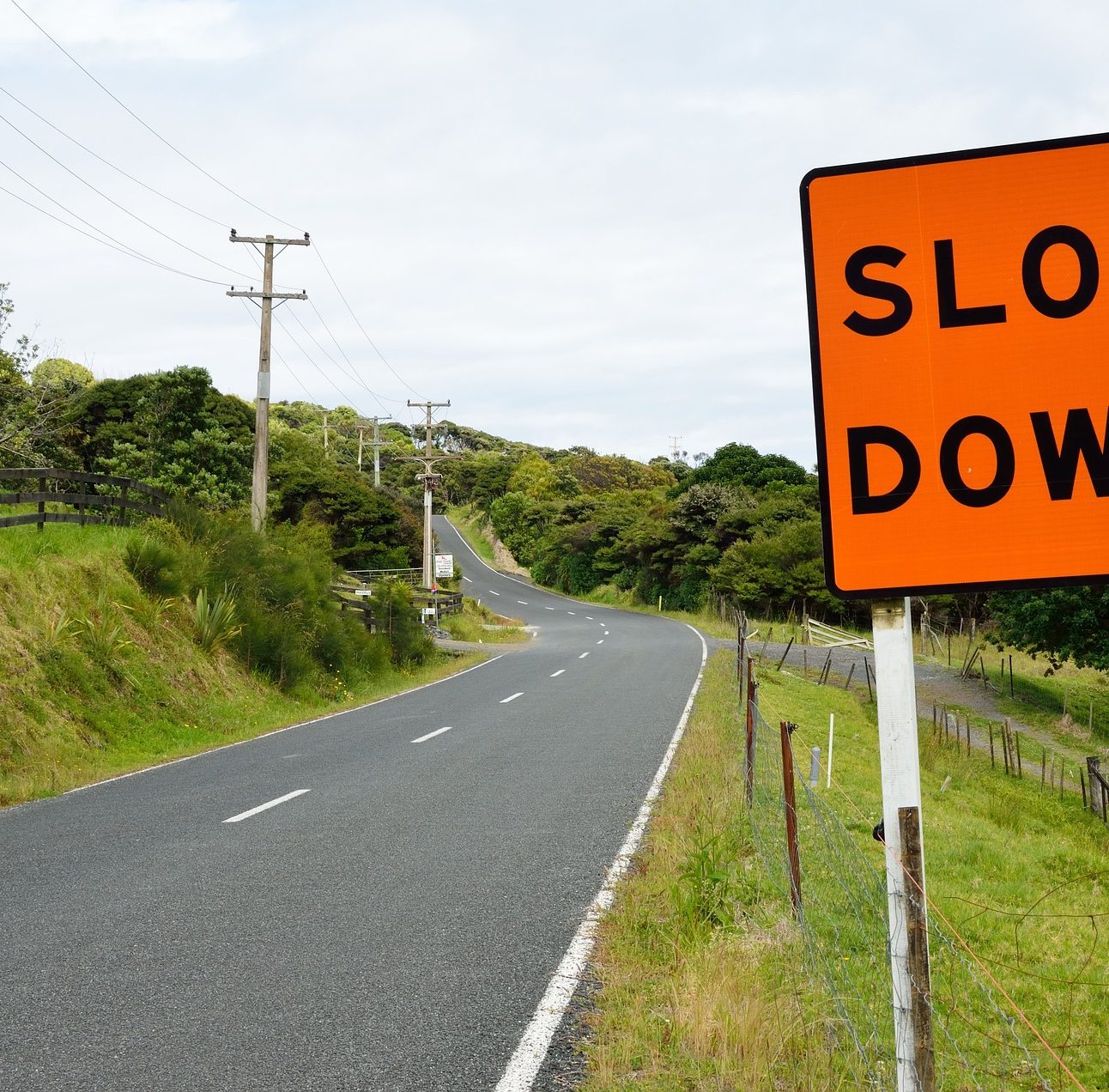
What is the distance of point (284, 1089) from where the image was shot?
4.04 meters

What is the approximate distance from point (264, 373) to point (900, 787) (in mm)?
23952

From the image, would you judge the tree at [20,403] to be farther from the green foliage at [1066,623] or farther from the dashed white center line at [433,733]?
the green foliage at [1066,623]

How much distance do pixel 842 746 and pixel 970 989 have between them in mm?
12220

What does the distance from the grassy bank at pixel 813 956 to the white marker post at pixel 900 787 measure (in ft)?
3.39

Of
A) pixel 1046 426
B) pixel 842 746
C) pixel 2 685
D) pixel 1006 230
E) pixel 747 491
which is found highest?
pixel 747 491

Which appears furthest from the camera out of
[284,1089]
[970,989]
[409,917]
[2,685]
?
[2,685]

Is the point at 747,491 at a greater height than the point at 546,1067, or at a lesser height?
greater

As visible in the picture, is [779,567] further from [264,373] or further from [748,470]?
[264,373]

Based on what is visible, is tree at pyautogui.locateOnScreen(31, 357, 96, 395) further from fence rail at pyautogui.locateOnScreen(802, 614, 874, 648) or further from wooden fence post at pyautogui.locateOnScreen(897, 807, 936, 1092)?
wooden fence post at pyautogui.locateOnScreen(897, 807, 936, 1092)

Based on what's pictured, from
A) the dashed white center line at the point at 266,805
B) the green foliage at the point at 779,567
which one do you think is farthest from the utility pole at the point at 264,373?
the green foliage at the point at 779,567

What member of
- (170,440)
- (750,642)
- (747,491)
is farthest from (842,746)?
(747,491)

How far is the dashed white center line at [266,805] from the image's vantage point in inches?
372

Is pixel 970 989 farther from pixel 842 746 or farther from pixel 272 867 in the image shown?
pixel 842 746

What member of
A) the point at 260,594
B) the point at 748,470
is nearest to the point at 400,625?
the point at 260,594
